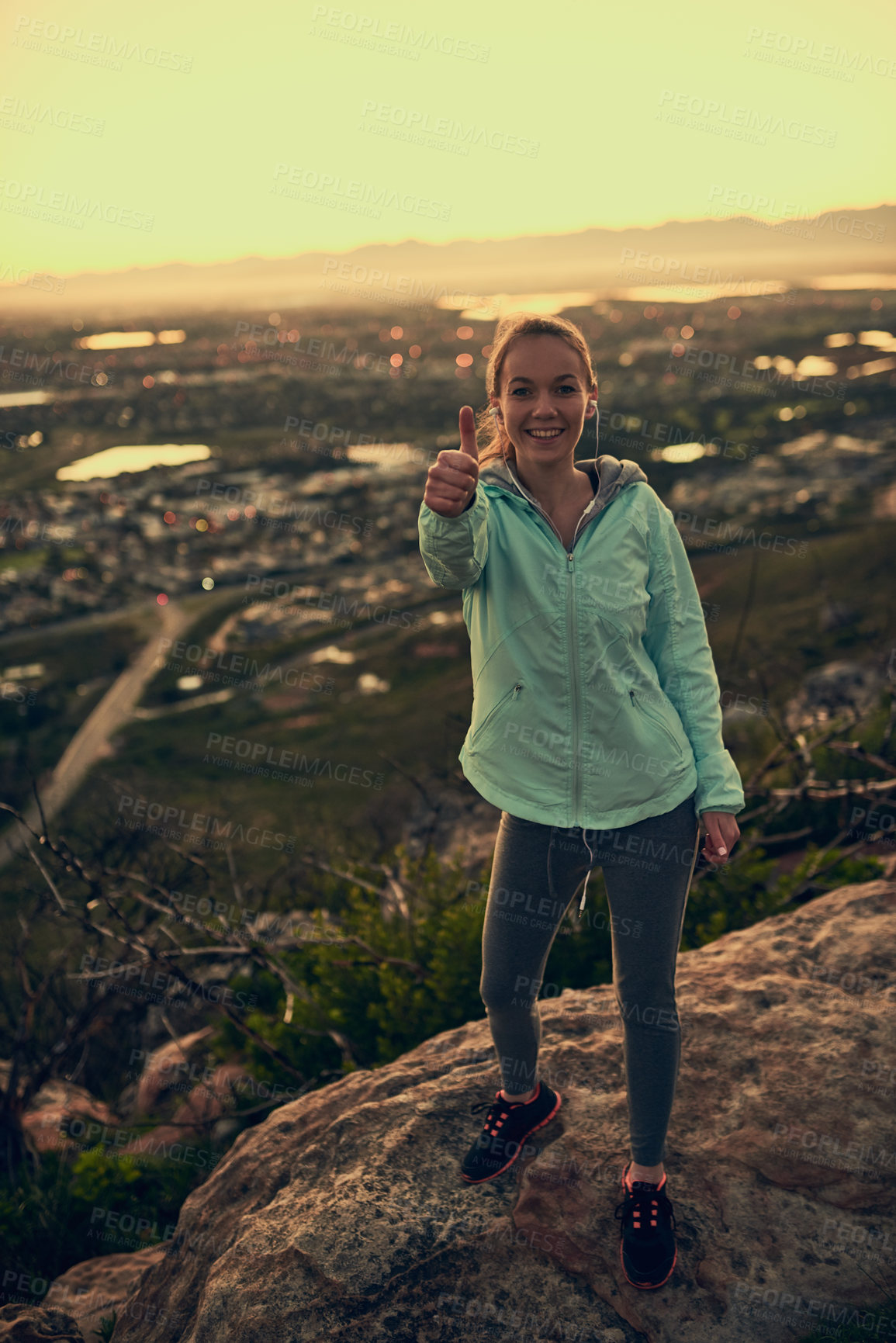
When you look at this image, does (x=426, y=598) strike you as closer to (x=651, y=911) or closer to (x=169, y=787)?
(x=169, y=787)

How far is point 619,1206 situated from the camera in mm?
2715

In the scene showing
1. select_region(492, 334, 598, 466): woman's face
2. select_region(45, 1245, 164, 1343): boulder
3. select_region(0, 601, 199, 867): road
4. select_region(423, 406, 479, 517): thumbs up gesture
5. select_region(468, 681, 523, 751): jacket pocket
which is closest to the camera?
select_region(423, 406, 479, 517): thumbs up gesture

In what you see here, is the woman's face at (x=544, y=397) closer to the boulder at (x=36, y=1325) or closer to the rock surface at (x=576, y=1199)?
the rock surface at (x=576, y=1199)

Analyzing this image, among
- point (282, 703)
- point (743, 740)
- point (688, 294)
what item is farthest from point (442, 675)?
point (688, 294)

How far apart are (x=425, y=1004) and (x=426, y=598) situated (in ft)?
97.6

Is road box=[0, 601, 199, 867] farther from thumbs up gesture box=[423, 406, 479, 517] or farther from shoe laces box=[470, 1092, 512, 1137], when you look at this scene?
thumbs up gesture box=[423, 406, 479, 517]

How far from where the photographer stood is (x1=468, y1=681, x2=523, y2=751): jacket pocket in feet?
8.18

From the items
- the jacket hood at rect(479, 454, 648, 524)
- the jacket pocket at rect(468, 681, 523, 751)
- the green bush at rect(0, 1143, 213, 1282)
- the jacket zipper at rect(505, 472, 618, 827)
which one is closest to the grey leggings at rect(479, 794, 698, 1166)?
the jacket zipper at rect(505, 472, 618, 827)

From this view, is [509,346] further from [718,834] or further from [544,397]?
[718,834]

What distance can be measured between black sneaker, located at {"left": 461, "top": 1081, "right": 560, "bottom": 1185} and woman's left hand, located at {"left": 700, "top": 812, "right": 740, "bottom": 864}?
1226 mm

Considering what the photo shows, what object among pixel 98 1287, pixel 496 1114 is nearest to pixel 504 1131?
pixel 496 1114

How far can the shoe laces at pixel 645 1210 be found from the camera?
255cm

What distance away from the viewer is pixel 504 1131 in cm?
292

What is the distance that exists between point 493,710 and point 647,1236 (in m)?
1.68
